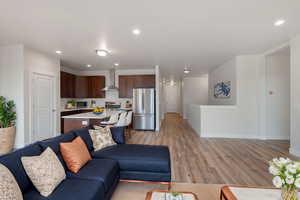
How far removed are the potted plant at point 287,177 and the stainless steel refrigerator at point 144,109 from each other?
485 centimetres

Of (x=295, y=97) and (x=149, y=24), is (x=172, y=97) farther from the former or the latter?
(x=149, y=24)

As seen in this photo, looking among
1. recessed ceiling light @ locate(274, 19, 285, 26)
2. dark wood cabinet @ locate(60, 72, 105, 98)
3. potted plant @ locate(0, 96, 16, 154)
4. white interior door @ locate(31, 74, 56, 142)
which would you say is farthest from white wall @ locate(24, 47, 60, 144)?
recessed ceiling light @ locate(274, 19, 285, 26)

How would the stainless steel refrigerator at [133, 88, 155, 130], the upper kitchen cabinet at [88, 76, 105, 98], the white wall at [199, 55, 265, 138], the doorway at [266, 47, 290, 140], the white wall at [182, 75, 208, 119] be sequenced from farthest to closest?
1. the white wall at [182, 75, 208, 119]
2. the upper kitchen cabinet at [88, 76, 105, 98]
3. the stainless steel refrigerator at [133, 88, 155, 130]
4. the white wall at [199, 55, 265, 138]
5. the doorway at [266, 47, 290, 140]

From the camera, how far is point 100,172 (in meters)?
1.62

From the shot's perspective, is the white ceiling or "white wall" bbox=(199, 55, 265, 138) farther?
"white wall" bbox=(199, 55, 265, 138)

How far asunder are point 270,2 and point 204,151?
310cm

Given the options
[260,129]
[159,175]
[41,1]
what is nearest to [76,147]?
[159,175]

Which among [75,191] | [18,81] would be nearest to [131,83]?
[18,81]

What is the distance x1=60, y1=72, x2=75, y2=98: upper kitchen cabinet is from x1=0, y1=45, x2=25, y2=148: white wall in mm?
1807

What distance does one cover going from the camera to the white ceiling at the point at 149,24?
6.75 ft

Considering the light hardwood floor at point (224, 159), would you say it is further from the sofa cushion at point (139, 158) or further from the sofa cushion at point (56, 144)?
the sofa cushion at point (56, 144)

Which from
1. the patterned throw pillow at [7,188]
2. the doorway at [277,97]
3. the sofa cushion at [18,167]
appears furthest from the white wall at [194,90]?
Answer: the patterned throw pillow at [7,188]

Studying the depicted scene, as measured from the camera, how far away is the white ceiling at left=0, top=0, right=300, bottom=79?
81.0 inches

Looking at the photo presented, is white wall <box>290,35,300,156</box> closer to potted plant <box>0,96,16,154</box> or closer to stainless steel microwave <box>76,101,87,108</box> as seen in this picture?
potted plant <box>0,96,16,154</box>
